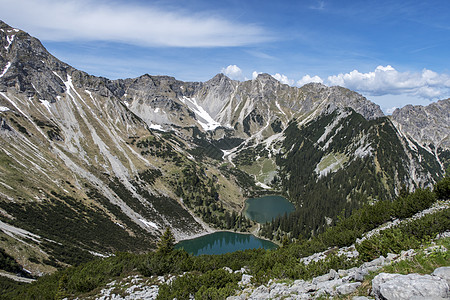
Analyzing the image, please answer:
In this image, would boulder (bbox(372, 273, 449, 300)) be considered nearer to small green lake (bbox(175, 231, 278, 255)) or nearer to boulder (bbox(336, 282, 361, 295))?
boulder (bbox(336, 282, 361, 295))

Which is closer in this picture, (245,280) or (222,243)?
(245,280)

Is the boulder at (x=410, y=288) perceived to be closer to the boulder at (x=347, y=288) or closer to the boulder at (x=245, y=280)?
the boulder at (x=347, y=288)

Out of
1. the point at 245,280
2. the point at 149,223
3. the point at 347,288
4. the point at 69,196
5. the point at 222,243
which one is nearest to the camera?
the point at 347,288

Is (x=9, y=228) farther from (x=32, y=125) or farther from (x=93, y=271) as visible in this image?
(x=32, y=125)

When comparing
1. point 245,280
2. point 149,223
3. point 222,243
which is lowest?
point 222,243

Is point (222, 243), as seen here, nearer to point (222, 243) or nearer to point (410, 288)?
point (222, 243)

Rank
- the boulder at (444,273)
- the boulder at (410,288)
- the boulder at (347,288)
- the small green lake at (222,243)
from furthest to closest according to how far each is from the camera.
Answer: the small green lake at (222,243) → the boulder at (347,288) → the boulder at (444,273) → the boulder at (410,288)

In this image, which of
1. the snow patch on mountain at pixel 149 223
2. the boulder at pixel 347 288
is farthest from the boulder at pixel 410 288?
the snow patch on mountain at pixel 149 223

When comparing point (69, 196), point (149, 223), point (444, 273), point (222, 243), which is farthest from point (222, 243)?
point (444, 273)

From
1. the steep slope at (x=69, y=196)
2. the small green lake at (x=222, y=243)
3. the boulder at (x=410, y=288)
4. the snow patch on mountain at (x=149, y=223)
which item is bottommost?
the small green lake at (x=222, y=243)

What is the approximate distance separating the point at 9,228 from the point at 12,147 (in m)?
80.0

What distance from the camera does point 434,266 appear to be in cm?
1573

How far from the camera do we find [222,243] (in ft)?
499

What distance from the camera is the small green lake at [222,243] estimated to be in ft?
460
